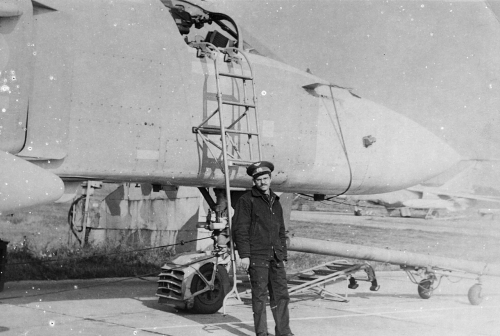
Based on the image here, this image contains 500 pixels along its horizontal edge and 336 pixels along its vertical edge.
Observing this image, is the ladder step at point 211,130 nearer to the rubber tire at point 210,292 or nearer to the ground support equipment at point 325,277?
the rubber tire at point 210,292

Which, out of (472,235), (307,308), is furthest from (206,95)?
(472,235)

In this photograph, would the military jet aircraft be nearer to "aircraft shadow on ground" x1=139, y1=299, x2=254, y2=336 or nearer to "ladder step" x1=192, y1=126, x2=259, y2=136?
"ladder step" x1=192, y1=126, x2=259, y2=136

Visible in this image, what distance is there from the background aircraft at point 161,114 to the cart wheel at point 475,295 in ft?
5.88

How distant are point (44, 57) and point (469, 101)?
16.0 metres

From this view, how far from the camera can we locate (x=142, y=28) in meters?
7.45

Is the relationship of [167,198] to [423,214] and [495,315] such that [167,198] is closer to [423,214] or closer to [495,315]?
[495,315]

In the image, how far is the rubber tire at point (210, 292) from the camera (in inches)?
304

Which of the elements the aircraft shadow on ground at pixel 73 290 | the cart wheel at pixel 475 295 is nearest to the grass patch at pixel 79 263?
the aircraft shadow on ground at pixel 73 290

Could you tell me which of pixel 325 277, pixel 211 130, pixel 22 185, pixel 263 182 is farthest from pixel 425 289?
pixel 22 185

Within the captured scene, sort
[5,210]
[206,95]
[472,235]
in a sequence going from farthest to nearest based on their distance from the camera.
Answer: [472,235] → [206,95] → [5,210]

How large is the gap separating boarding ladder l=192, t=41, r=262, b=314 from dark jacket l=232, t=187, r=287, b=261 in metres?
1.29

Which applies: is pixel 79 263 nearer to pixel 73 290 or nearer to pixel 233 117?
pixel 73 290

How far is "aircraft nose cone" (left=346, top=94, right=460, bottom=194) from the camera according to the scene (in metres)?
9.27

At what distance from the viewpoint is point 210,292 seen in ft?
25.8
